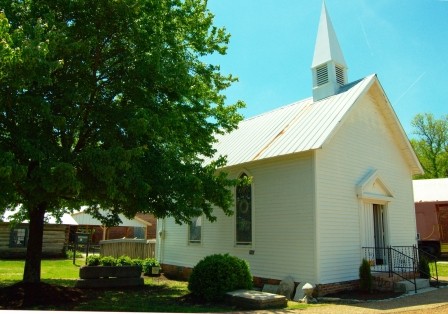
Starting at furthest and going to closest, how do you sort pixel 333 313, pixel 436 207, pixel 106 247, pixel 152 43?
pixel 436 207 < pixel 106 247 < pixel 152 43 < pixel 333 313

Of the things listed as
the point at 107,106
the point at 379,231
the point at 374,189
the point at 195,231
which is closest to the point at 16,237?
the point at 195,231

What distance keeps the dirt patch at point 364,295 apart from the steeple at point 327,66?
8.65 meters

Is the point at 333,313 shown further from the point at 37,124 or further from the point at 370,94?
the point at 370,94

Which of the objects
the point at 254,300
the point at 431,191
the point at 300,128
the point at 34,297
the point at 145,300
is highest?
the point at 300,128

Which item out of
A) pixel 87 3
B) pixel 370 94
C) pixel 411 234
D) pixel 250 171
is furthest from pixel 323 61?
pixel 87 3

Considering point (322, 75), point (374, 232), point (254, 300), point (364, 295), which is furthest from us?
point (322, 75)

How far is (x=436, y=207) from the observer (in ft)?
90.5

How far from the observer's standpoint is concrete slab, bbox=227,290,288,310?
35.3 feet

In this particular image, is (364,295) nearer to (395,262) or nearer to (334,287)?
(334,287)

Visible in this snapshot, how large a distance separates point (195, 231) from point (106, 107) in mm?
10003

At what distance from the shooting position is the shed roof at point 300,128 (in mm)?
14918

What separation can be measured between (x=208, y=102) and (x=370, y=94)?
763cm

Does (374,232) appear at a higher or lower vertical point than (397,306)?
higher

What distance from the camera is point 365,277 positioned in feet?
46.1
